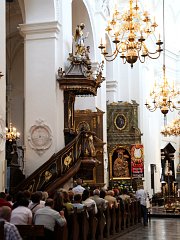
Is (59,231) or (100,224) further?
(100,224)

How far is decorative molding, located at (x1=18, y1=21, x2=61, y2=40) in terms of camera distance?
1532cm

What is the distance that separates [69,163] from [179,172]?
20.3 metres

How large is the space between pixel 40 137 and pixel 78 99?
5.45 metres

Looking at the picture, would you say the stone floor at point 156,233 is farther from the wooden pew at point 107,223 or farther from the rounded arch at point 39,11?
the rounded arch at point 39,11

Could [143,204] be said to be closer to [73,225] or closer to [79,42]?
[79,42]

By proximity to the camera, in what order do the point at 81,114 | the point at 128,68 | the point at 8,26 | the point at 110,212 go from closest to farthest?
the point at 110,212, the point at 81,114, the point at 8,26, the point at 128,68

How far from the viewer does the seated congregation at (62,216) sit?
283 inches

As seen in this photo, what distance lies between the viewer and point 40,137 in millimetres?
14984

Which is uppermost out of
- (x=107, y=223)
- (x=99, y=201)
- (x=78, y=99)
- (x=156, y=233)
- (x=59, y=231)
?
(x=78, y=99)

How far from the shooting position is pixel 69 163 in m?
14.1

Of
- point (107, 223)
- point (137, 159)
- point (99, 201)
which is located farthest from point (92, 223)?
point (137, 159)


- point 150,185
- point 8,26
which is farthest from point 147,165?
point 8,26

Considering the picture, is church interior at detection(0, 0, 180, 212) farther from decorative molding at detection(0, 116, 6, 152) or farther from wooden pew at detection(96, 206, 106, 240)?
wooden pew at detection(96, 206, 106, 240)

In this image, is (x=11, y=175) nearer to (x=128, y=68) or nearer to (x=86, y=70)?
(x=86, y=70)
